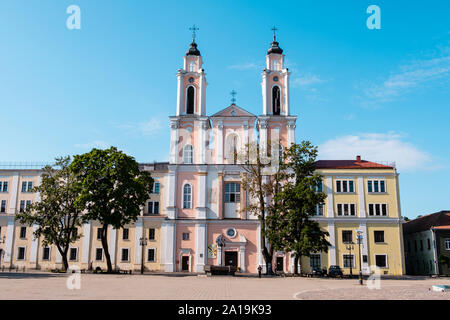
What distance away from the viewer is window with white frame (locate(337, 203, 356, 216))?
A: 51881 millimetres

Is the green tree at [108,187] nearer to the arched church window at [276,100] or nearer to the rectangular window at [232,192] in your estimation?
the rectangular window at [232,192]

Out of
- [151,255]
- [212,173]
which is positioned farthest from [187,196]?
[151,255]

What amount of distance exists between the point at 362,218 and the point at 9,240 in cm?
4507

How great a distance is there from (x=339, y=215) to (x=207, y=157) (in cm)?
1820

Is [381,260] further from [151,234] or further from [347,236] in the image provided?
[151,234]

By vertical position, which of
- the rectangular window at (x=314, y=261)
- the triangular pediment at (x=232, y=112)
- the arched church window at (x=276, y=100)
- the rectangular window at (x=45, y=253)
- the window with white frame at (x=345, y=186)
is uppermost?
the arched church window at (x=276, y=100)

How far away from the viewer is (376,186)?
52.6 m

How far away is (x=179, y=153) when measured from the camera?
53062 mm

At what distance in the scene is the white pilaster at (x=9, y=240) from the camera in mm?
52750

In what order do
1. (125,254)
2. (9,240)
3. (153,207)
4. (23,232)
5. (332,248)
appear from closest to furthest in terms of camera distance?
(332,248)
(125,254)
(9,240)
(23,232)
(153,207)

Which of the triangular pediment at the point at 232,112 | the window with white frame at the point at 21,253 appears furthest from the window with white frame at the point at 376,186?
the window with white frame at the point at 21,253

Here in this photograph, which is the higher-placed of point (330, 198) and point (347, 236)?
point (330, 198)
